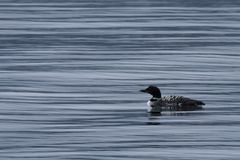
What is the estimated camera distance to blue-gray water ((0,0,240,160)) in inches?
858

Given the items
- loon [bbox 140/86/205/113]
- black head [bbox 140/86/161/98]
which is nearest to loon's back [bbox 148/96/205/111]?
loon [bbox 140/86/205/113]

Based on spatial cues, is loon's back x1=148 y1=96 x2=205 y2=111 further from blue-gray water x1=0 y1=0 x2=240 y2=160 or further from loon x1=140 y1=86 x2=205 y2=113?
blue-gray water x1=0 y1=0 x2=240 y2=160

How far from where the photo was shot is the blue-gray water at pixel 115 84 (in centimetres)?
2180

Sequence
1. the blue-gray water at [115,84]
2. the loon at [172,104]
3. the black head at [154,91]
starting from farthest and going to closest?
the black head at [154,91]
the loon at [172,104]
the blue-gray water at [115,84]

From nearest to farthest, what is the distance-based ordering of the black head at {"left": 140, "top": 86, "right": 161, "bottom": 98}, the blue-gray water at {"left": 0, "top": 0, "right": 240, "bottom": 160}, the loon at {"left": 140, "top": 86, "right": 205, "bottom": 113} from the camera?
the blue-gray water at {"left": 0, "top": 0, "right": 240, "bottom": 160} < the loon at {"left": 140, "top": 86, "right": 205, "bottom": 113} < the black head at {"left": 140, "top": 86, "right": 161, "bottom": 98}

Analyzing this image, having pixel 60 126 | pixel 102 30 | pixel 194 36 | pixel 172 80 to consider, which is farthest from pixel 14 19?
pixel 60 126

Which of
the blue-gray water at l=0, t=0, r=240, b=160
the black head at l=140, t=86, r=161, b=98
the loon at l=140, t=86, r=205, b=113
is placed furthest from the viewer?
the black head at l=140, t=86, r=161, b=98

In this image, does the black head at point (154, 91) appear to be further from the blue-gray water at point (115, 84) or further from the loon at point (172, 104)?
the blue-gray water at point (115, 84)

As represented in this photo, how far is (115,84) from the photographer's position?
30.8 meters

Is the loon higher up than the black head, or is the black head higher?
Answer: the black head

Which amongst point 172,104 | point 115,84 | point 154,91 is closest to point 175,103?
point 172,104

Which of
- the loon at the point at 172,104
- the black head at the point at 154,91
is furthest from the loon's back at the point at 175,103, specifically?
the black head at the point at 154,91

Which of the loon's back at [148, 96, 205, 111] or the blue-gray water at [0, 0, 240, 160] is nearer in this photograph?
the blue-gray water at [0, 0, 240, 160]

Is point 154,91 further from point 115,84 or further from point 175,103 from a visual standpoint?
point 115,84
